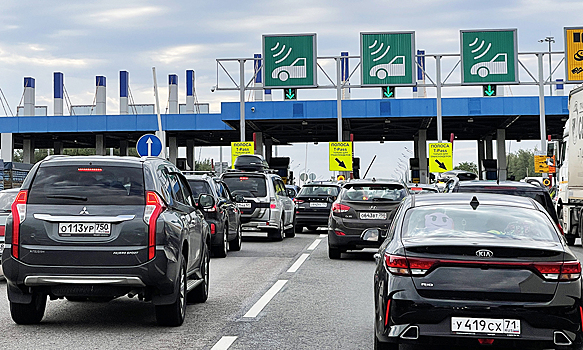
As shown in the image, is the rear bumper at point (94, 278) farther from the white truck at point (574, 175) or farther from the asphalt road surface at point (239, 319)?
the white truck at point (574, 175)

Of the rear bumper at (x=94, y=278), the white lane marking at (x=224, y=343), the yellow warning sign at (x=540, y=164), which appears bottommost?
the white lane marking at (x=224, y=343)

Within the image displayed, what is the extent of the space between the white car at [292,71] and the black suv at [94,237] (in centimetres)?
2581

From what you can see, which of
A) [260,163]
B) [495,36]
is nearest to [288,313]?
[260,163]

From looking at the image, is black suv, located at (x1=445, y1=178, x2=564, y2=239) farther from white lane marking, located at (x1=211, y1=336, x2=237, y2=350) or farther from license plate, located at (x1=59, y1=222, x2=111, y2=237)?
license plate, located at (x1=59, y1=222, x2=111, y2=237)

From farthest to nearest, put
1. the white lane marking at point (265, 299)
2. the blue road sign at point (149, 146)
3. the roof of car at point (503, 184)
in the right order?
the blue road sign at point (149, 146) < the roof of car at point (503, 184) < the white lane marking at point (265, 299)

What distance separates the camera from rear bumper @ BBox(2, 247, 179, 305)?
7559mm

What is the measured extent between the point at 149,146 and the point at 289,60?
11.2m

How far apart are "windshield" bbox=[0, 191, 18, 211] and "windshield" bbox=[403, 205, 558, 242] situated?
764 centimetres

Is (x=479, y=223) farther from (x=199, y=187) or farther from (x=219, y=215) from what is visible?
(x=199, y=187)

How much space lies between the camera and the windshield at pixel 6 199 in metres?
12.4

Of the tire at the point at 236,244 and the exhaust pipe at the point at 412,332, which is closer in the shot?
the exhaust pipe at the point at 412,332

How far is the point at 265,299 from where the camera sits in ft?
33.9

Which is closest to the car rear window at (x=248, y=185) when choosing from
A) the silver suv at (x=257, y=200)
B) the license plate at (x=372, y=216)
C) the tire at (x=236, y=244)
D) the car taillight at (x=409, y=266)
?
the silver suv at (x=257, y=200)

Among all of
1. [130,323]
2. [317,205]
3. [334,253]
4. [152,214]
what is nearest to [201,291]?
Answer: [130,323]
